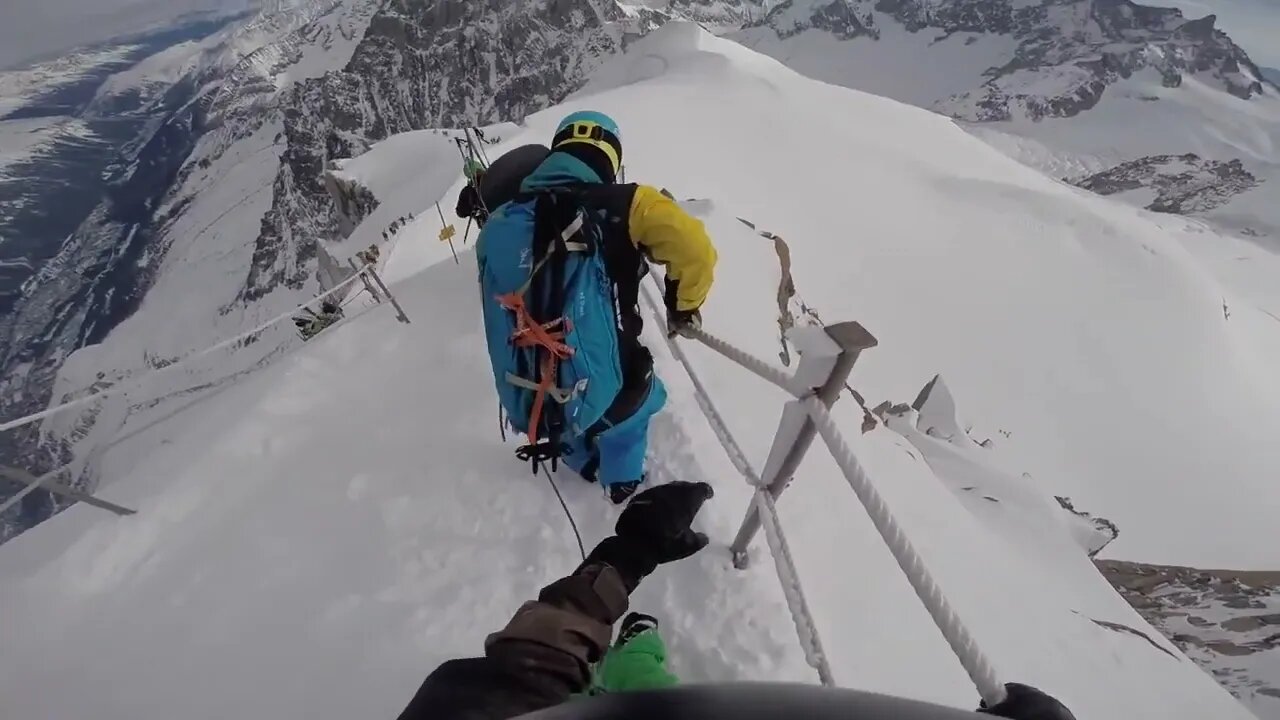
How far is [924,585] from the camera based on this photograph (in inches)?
69.2

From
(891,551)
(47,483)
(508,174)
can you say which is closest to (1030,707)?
(891,551)

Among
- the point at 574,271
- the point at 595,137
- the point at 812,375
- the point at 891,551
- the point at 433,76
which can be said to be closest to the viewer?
the point at 891,551

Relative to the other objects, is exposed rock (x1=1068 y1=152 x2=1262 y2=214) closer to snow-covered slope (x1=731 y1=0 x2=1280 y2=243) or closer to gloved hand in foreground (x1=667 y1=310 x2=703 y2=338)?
snow-covered slope (x1=731 y1=0 x2=1280 y2=243)

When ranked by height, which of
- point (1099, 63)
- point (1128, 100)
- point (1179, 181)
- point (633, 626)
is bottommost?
point (1179, 181)

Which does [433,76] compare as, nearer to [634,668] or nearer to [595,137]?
[595,137]

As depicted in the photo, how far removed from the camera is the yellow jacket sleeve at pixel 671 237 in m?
3.08

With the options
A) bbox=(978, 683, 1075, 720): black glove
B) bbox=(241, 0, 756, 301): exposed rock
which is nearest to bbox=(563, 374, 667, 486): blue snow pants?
bbox=(978, 683, 1075, 720): black glove

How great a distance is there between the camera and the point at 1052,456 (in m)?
14.8

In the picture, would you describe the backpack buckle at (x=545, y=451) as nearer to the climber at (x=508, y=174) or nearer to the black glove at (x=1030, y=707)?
the climber at (x=508, y=174)

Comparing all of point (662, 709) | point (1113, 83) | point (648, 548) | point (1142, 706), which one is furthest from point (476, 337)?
point (1113, 83)

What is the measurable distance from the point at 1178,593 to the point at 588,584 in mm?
10651

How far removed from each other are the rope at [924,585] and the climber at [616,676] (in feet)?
0.18

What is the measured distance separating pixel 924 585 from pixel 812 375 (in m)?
0.80

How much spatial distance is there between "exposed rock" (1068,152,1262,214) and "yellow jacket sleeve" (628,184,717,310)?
5612 inches
